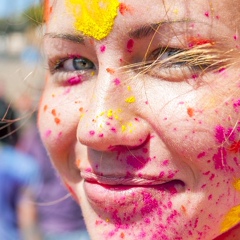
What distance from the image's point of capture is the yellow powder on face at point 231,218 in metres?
1.25

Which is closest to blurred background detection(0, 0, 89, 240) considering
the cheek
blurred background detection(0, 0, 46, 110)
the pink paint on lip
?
blurred background detection(0, 0, 46, 110)

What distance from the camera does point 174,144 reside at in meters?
1.20

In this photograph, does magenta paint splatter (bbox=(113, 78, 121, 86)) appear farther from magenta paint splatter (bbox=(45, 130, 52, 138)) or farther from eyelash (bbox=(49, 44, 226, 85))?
magenta paint splatter (bbox=(45, 130, 52, 138))

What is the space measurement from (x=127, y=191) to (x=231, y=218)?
0.25 m

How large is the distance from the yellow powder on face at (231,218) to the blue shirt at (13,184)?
65.4 inches

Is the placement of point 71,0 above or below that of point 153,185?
above

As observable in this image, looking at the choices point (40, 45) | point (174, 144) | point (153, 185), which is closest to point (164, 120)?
point (174, 144)

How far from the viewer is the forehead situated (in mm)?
1173

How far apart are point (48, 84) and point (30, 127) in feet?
4.81

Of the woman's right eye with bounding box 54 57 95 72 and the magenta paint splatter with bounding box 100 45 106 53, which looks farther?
the woman's right eye with bounding box 54 57 95 72

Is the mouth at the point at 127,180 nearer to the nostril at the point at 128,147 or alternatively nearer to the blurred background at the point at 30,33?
the nostril at the point at 128,147

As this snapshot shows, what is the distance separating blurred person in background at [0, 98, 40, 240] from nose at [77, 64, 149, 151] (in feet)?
5.26

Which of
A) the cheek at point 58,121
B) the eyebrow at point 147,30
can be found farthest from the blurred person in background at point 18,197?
the eyebrow at point 147,30

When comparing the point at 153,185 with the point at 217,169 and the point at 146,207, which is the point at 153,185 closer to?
the point at 146,207
